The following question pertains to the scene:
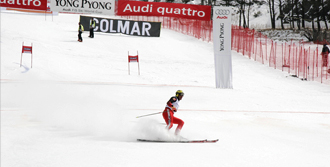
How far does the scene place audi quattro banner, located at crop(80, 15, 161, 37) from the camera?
100 feet

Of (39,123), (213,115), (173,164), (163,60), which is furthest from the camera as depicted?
(163,60)

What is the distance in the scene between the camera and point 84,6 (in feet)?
65.1

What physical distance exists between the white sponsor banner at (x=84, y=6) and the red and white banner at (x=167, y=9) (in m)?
1.10

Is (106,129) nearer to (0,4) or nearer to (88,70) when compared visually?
(88,70)

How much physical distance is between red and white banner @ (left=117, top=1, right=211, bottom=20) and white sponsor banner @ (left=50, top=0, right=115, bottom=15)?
110 cm

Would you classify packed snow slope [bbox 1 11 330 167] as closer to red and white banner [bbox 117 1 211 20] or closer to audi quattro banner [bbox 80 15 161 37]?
audi quattro banner [bbox 80 15 161 37]

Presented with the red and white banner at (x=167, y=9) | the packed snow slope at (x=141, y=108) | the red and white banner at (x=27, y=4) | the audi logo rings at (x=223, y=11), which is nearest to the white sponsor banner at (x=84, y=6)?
the red and white banner at (x=27, y=4)

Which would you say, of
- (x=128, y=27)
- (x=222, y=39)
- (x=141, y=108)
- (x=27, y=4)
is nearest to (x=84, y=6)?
(x=27, y=4)

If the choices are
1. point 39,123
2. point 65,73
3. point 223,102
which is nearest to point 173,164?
point 39,123

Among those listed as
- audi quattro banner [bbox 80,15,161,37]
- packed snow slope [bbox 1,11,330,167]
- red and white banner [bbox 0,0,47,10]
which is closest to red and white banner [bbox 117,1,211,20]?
packed snow slope [bbox 1,11,330,167]

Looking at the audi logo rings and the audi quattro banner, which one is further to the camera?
the audi quattro banner

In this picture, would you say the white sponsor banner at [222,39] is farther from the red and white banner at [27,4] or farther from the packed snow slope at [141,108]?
the red and white banner at [27,4]

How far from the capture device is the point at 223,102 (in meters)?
15.4

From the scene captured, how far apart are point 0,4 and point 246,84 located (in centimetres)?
1321
